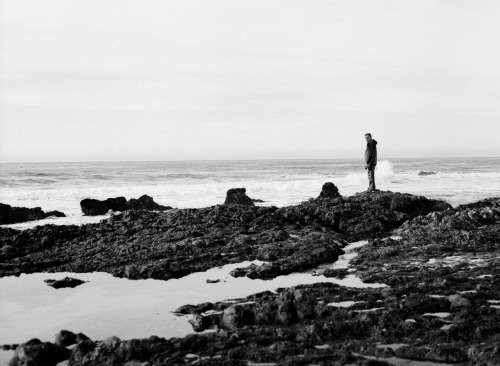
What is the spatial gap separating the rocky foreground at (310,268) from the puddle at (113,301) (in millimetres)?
320

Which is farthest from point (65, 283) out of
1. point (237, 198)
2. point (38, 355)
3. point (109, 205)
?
point (237, 198)

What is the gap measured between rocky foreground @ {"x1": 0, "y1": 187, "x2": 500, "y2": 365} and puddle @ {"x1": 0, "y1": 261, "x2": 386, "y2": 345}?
1.05ft

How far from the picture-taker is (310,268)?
866cm

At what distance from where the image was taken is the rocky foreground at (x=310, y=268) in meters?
4.89

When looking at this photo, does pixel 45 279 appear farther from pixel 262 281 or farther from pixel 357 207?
pixel 357 207

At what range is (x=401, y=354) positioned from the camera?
4734mm

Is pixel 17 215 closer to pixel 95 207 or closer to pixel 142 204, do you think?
pixel 95 207

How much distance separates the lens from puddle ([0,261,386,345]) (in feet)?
19.6

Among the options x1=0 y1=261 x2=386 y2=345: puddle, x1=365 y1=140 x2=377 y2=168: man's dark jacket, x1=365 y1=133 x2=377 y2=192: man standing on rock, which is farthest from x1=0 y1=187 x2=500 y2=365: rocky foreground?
x1=365 y1=140 x2=377 y2=168: man's dark jacket

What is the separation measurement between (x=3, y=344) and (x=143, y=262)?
396cm

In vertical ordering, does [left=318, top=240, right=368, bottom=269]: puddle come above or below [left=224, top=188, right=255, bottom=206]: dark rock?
below

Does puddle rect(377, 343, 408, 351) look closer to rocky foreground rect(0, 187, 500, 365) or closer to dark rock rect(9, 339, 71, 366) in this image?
rocky foreground rect(0, 187, 500, 365)

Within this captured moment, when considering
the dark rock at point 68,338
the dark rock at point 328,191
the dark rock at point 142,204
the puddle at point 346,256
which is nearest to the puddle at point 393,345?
the dark rock at point 68,338

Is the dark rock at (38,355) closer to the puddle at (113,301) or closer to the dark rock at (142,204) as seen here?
the puddle at (113,301)
